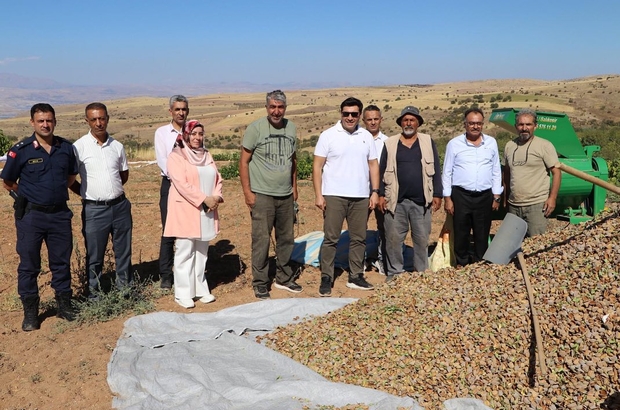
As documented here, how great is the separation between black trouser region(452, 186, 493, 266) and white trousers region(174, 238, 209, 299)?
7.59ft

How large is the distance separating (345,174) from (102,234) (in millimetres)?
2121

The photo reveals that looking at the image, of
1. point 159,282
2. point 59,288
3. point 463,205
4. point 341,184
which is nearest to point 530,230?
point 463,205

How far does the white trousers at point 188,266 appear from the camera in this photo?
15.7 feet

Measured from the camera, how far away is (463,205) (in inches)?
200

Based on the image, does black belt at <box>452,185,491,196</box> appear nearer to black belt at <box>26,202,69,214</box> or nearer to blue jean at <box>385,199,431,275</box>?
blue jean at <box>385,199,431,275</box>

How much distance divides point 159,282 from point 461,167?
10.1 feet

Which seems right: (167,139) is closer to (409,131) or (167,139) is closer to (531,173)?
(409,131)

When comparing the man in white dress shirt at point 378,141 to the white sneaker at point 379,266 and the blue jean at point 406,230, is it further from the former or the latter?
the blue jean at point 406,230

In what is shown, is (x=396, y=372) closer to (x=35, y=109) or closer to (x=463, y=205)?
(x=463, y=205)

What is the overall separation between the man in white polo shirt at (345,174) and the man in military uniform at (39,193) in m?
2.03

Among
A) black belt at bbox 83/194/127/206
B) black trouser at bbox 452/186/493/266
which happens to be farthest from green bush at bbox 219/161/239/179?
black trouser at bbox 452/186/493/266

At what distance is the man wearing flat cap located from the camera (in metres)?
5.02

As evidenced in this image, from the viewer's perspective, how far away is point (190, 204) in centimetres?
471

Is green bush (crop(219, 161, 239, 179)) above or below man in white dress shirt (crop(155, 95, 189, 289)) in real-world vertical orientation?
below
